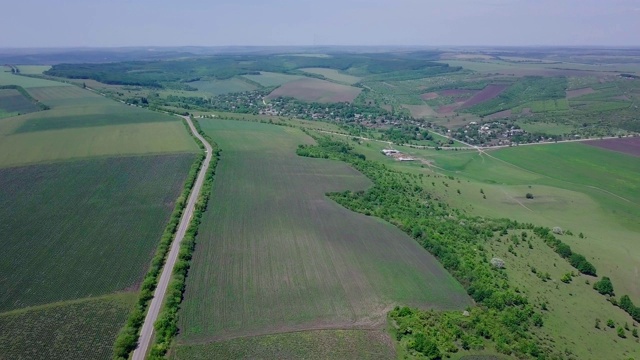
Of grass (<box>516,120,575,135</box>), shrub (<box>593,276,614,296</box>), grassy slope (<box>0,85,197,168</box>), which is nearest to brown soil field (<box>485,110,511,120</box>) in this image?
grass (<box>516,120,575,135</box>)

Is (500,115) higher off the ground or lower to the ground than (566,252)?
higher

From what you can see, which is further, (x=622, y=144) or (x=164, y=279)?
(x=622, y=144)

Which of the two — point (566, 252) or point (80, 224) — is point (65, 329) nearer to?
point (80, 224)

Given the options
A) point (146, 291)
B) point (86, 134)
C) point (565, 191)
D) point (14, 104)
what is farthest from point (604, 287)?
point (14, 104)

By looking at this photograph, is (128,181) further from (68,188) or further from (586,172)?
(586,172)

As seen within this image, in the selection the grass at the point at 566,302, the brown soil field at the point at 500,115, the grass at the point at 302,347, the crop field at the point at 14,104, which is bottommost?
the grass at the point at 566,302

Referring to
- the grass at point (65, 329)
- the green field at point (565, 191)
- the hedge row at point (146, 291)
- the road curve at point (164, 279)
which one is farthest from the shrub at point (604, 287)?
the grass at point (65, 329)

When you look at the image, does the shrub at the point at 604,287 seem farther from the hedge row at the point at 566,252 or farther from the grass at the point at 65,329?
the grass at the point at 65,329
